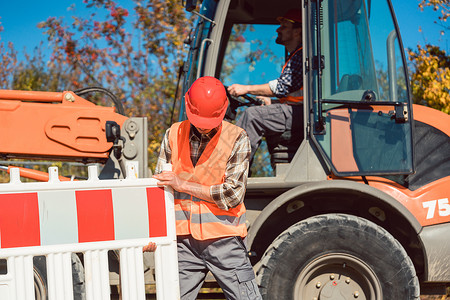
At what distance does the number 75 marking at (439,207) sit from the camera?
155 inches

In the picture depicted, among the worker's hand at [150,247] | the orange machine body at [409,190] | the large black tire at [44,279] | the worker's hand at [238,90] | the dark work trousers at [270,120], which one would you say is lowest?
the large black tire at [44,279]

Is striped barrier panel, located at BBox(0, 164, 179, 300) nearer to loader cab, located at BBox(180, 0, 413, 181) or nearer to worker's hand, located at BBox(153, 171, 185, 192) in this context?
worker's hand, located at BBox(153, 171, 185, 192)

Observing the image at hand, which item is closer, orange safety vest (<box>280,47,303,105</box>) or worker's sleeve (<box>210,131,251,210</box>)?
worker's sleeve (<box>210,131,251,210</box>)

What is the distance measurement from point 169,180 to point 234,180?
35 centimetres

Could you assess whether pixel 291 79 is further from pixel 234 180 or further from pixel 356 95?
pixel 234 180

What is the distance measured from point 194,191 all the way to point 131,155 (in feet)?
4.76

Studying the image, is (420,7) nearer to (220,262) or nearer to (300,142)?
(300,142)

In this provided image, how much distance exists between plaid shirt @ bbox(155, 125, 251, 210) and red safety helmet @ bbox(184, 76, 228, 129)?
0.12 metres

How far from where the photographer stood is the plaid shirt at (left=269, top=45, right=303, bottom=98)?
13.8 ft

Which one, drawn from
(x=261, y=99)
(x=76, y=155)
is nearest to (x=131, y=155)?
(x=76, y=155)

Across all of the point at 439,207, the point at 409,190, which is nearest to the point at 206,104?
the point at 409,190

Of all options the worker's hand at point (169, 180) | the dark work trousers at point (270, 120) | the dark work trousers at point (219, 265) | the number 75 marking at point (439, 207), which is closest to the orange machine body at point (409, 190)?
the number 75 marking at point (439, 207)

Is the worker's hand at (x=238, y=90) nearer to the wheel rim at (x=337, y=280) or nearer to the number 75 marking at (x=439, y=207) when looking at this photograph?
the wheel rim at (x=337, y=280)

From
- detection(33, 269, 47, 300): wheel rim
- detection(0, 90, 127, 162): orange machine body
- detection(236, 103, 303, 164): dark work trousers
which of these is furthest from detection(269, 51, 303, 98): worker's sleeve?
detection(33, 269, 47, 300): wheel rim
